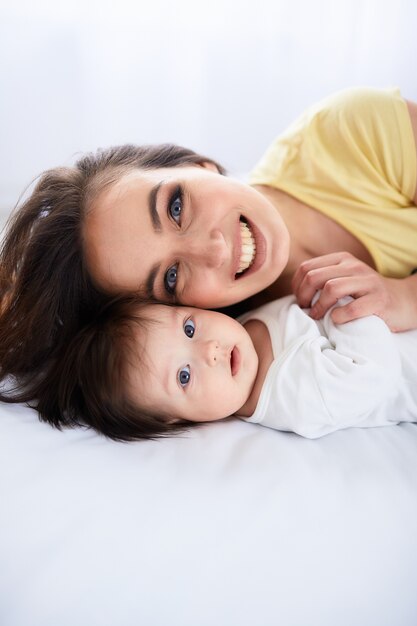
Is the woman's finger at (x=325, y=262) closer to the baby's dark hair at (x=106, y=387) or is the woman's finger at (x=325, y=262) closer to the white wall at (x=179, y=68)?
the baby's dark hair at (x=106, y=387)

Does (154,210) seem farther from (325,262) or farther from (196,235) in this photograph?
(325,262)

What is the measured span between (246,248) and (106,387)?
392mm

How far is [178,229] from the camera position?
1.16 metres

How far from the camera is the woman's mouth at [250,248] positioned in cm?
123

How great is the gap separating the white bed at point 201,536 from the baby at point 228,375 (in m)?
0.09

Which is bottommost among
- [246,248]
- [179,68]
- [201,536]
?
[201,536]

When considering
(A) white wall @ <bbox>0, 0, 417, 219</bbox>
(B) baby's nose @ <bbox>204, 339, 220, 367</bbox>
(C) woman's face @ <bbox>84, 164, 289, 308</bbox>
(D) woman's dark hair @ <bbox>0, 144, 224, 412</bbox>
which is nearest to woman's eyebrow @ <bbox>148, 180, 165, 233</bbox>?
(C) woman's face @ <bbox>84, 164, 289, 308</bbox>

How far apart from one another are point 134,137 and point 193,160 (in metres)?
0.94

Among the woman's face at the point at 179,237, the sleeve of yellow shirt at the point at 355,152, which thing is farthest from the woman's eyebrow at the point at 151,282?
the sleeve of yellow shirt at the point at 355,152

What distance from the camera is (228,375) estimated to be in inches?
43.9

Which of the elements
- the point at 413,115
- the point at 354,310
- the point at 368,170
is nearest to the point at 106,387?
the point at 354,310

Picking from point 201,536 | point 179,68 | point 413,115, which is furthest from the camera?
point 179,68

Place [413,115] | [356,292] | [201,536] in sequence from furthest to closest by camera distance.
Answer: [413,115] → [356,292] → [201,536]

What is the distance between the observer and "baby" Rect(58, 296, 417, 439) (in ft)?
3.46
